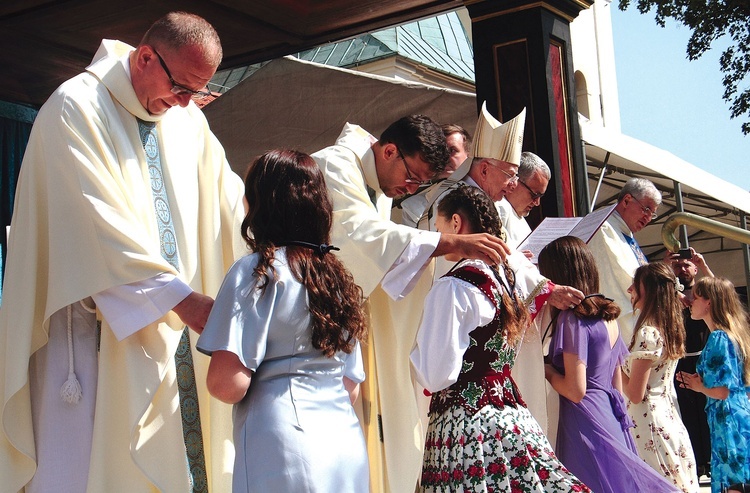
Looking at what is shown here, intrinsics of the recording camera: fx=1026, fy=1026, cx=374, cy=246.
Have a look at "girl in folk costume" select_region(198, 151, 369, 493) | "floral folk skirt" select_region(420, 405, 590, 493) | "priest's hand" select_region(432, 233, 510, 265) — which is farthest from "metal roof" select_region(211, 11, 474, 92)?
"girl in folk costume" select_region(198, 151, 369, 493)

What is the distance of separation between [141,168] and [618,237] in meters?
Answer: 4.12

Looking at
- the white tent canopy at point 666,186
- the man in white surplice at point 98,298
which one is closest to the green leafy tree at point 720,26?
the white tent canopy at point 666,186

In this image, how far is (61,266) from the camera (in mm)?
3051

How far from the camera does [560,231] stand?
435 centimetres

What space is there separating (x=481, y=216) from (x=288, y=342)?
130cm

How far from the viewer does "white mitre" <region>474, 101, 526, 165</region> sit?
4.86 meters

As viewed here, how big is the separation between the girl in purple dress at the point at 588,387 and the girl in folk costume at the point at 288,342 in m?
1.56

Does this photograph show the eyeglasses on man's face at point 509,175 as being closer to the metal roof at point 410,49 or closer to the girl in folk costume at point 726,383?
the girl in folk costume at point 726,383

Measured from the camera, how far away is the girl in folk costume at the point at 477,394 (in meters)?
3.19

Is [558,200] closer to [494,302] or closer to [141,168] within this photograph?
[494,302]

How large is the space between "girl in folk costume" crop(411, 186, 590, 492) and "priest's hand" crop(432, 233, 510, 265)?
4cm

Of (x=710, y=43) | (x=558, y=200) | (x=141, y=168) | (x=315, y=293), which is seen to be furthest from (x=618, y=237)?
(x=710, y=43)

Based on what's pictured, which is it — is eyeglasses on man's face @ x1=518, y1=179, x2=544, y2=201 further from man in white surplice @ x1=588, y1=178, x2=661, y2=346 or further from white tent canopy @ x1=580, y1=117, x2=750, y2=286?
white tent canopy @ x1=580, y1=117, x2=750, y2=286

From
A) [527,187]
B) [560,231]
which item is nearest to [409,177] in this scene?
[560,231]
